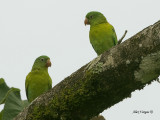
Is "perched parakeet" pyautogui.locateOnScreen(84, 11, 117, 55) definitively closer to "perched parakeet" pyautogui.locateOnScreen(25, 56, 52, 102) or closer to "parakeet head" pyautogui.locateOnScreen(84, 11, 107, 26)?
"parakeet head" pyautogui.locateOnScreen(84, 11, 107, 26)

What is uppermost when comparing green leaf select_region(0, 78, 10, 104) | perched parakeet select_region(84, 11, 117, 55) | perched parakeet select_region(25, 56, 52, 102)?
perched parakeet select_region(84, 11, 117, 55)

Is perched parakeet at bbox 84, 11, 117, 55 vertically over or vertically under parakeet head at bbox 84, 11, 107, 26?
under

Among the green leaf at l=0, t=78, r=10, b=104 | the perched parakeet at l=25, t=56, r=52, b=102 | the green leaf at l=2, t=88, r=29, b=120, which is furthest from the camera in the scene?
the perched parakeet at l=25, t=56, r=52, b=102

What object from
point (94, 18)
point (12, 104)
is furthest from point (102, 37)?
point (12, 104)

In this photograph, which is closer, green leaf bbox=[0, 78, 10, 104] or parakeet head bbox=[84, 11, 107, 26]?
green leaf bbox=[0, 78, 10, 104]

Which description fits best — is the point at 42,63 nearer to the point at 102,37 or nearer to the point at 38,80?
the point at 38,80

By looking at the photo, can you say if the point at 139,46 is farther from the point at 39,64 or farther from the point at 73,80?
the point at 39,64

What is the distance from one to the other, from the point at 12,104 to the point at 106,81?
1864 millimetres

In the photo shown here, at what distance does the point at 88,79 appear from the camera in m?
2.33

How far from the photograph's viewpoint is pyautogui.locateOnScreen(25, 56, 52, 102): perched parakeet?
6145mm

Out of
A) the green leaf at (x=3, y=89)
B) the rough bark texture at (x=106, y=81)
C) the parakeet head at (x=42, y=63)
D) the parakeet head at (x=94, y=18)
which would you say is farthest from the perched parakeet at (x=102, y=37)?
the rough bark texture at (x=106, y=81)

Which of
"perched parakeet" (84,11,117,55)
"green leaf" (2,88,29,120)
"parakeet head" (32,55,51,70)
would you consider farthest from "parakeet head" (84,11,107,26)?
"green leaf" (2,88,29,120)

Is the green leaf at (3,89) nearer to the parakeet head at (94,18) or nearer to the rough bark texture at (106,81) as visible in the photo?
the rough bark texture at (106,81)

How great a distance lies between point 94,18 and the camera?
664 centimetres
